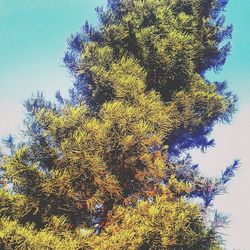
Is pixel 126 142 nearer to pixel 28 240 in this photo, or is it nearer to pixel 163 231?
pixel 163 231

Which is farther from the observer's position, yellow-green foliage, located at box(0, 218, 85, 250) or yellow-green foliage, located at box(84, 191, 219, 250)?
yellow-green foliage, located at box(84, 191, 219, 250)

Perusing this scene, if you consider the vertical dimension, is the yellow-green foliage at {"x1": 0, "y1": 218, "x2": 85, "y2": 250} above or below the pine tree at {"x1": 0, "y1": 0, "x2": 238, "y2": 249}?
below

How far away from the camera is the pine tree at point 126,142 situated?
716 centimetres

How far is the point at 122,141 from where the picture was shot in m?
8.02

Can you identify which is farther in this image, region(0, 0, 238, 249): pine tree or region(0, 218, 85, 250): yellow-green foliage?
region(0, 0, 238, 249): pine tree

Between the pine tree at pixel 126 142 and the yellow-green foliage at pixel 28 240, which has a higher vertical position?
the pine tree at pixel 126 142

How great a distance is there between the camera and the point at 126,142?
7.99 m

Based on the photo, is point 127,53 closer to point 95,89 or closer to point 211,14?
point 95,89

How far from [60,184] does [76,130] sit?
112 centimetres

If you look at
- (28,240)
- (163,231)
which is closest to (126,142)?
(163,231)

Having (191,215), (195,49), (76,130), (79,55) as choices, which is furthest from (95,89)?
(191,215)

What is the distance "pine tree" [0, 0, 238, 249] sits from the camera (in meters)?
7.16

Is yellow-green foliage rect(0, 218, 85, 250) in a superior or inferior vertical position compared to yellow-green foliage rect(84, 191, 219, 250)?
inferior

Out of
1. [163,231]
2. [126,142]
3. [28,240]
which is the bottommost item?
[28,240]
